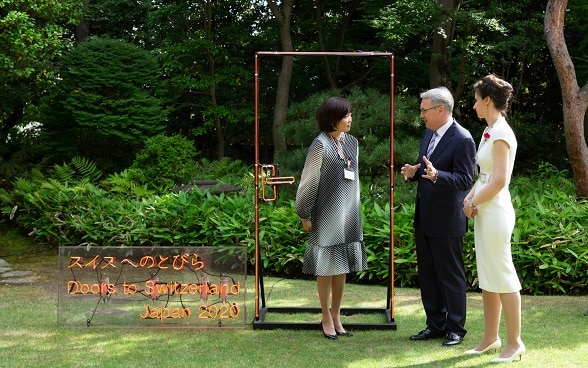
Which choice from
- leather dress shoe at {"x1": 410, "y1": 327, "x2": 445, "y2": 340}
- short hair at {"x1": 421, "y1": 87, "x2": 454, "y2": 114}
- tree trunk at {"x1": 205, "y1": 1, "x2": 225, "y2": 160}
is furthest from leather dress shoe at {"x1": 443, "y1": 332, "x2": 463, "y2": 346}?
tree trunk at {"x1": 205, "y1": 1, "x2": 225, "y2": 160}

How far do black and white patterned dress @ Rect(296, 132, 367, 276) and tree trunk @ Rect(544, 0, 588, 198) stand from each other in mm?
4339

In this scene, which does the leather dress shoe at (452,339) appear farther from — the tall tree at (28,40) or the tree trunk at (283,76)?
the tree trunk at (283,76)

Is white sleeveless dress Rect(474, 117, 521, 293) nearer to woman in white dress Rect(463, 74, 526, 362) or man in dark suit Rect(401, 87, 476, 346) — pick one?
woman in white dress Rect(463, 74, 526, 362)

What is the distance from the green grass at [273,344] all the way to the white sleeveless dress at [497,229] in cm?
51

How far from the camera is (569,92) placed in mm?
9172

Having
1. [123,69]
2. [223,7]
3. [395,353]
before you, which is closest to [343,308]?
[395,353]

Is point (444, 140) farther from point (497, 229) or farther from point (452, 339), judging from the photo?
point (452, 339)

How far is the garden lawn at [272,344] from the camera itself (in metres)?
5.09

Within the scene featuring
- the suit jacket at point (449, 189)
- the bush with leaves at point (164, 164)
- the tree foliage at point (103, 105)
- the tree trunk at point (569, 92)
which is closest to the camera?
the suit jacket at point (449, 189)

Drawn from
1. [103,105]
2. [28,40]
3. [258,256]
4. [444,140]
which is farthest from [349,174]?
[103,105]

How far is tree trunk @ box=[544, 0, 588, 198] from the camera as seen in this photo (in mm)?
9039

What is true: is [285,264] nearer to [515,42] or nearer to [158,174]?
[158,174]

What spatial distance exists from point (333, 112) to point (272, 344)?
1.68 m

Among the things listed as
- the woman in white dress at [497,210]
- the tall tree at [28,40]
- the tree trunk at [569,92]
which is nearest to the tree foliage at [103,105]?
the tall tree at [28,40]
